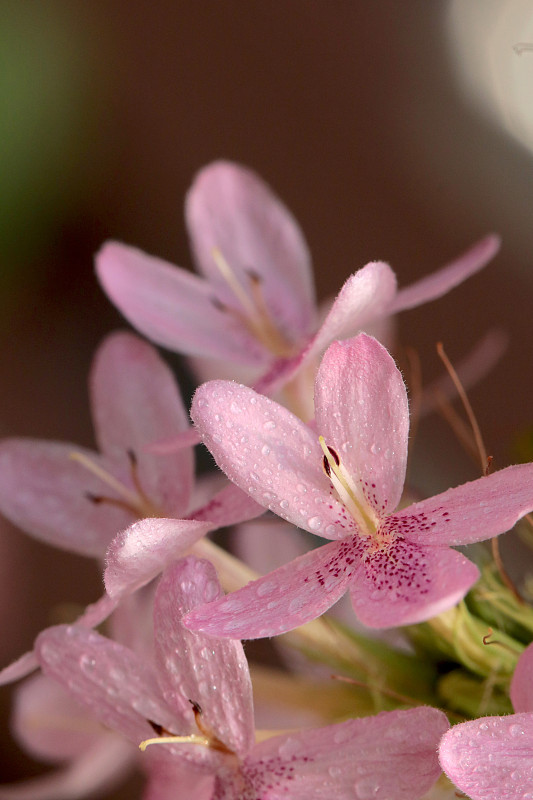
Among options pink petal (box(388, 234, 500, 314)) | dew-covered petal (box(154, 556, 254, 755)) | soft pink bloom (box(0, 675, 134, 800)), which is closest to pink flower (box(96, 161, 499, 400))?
pink petal (box(388, 234, 500, 314))

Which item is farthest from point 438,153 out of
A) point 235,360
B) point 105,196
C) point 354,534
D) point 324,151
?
point 354,534

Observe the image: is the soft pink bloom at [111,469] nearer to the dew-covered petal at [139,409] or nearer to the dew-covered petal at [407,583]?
the dew-covered petal at [139,409]

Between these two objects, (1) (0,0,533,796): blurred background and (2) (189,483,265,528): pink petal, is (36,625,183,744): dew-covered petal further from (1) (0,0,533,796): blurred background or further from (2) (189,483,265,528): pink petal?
(1) (0,0,533,796): blurred background

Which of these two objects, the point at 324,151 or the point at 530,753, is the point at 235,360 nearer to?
the point at 530,753

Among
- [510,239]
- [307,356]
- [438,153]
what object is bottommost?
[510,239]

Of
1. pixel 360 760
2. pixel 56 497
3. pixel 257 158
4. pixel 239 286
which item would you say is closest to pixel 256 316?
pixel 239 286

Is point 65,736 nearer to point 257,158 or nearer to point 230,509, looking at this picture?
Result: point 230,509

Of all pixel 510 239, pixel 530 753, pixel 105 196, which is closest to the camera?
pixel 530 753

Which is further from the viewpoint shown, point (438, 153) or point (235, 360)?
point (438, 153)
